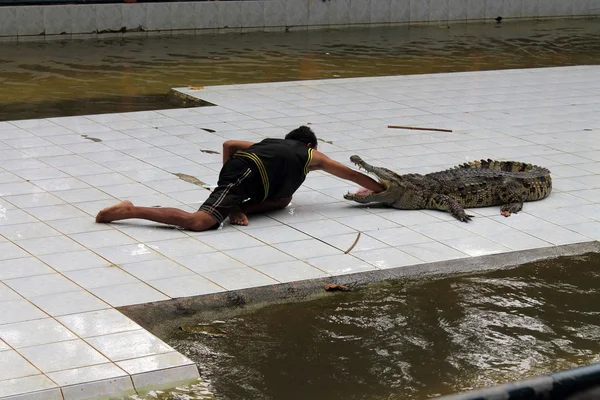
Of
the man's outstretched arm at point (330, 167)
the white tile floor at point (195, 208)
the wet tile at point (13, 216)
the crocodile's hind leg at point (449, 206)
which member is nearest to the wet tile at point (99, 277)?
the white tile floor at point (195, 208)

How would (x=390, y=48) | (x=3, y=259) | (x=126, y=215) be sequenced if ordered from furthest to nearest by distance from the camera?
(x=390, y=48) → (x=126, y=215) → (x=3, y=259)

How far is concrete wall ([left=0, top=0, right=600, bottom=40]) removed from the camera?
53.5 feet

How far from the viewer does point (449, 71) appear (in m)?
14.8

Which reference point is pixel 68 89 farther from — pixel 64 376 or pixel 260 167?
pixel 64 376

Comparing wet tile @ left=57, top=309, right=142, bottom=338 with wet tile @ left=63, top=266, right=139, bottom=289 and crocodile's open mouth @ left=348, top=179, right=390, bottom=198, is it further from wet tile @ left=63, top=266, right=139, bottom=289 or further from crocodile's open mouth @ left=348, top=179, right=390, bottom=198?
crocodile's open mouth @ left=348, top=179, right=390, bottom=198

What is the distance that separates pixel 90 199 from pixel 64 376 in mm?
2973

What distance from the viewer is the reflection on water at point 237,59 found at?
11.9 metres

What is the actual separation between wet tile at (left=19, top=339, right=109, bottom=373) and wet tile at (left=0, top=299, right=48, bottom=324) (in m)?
0.38

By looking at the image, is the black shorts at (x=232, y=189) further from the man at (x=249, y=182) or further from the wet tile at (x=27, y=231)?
the wet tile at (x=27, y=231)

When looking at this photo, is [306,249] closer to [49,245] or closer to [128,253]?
[128,253]

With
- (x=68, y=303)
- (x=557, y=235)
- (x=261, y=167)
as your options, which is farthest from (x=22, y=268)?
(x=557, y=235)

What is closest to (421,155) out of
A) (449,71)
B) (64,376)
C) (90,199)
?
(90,199)

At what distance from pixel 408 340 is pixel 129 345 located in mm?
1529

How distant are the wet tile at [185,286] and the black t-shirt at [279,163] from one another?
48.3 inches
